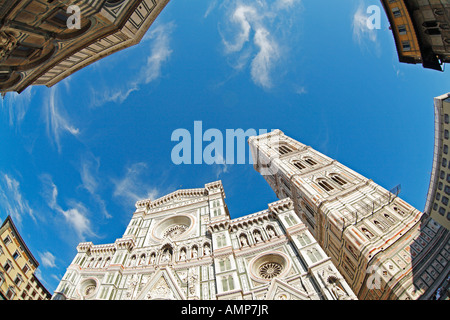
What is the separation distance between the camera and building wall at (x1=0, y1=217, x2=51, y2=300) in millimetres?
18750

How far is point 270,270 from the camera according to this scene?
18578 millimetres

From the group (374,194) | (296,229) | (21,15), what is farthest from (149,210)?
(374,194)

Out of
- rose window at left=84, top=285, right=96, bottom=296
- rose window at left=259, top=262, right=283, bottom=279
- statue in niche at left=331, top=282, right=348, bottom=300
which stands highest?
rose window at left=84, top=285, right=96, bottom=296

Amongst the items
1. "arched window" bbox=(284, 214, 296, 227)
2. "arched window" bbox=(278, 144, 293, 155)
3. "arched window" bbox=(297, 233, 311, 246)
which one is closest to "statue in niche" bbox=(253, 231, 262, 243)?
"arched window" bbox=(284, 214, 296, 227)

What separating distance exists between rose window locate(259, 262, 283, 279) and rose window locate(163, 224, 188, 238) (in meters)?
10.8

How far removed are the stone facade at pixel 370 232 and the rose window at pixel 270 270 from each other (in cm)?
683

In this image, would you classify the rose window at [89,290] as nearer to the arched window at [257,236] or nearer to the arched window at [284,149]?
the arched window at [257,236]

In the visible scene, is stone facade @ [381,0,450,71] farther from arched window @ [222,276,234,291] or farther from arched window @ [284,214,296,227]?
arched window @ [222,276,234,291]

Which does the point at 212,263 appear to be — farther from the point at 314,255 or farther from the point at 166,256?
the point at 314,255

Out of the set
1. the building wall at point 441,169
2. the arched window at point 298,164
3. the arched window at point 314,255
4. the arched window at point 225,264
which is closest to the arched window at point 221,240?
the arched window at point 225,264

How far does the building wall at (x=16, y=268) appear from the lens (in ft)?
61.5

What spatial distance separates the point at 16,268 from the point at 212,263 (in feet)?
58.6

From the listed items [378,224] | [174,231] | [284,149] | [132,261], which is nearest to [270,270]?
[378,224]
